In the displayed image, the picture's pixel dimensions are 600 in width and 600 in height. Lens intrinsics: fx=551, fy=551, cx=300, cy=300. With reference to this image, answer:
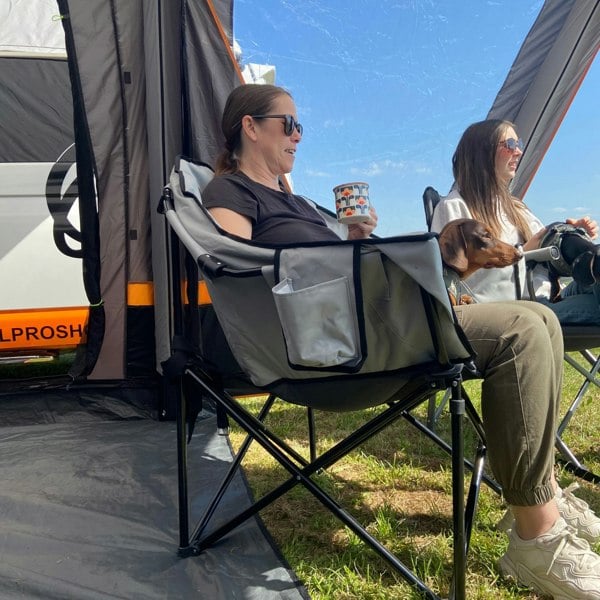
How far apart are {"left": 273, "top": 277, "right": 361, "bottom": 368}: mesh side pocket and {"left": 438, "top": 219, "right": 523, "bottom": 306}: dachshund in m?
0.44

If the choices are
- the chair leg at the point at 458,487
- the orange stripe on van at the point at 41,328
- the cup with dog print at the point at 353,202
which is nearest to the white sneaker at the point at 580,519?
the chair leg at the point at 458,487

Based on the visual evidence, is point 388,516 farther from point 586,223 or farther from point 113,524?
point 586,223

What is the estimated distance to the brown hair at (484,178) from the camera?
179cm

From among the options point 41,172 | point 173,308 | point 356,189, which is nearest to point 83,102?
point 41,172

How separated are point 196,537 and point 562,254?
4.10 feet

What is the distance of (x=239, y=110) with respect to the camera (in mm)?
1521

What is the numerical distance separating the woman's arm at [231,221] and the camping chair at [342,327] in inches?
3.3

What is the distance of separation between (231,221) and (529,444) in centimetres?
78

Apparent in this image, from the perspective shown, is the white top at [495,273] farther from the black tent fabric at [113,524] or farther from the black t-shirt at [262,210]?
the black tent fabric at [113,524]

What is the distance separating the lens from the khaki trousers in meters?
1.04

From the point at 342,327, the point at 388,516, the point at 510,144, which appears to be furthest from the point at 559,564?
the point at 510,144

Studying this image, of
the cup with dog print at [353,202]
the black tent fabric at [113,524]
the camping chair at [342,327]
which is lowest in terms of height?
the black tent fabric at [113,524]

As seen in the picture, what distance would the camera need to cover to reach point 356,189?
4.49 ft

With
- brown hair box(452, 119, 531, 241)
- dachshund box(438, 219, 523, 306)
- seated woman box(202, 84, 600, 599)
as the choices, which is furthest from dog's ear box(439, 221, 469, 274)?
brown hair box(452, 119, 531, 241)
